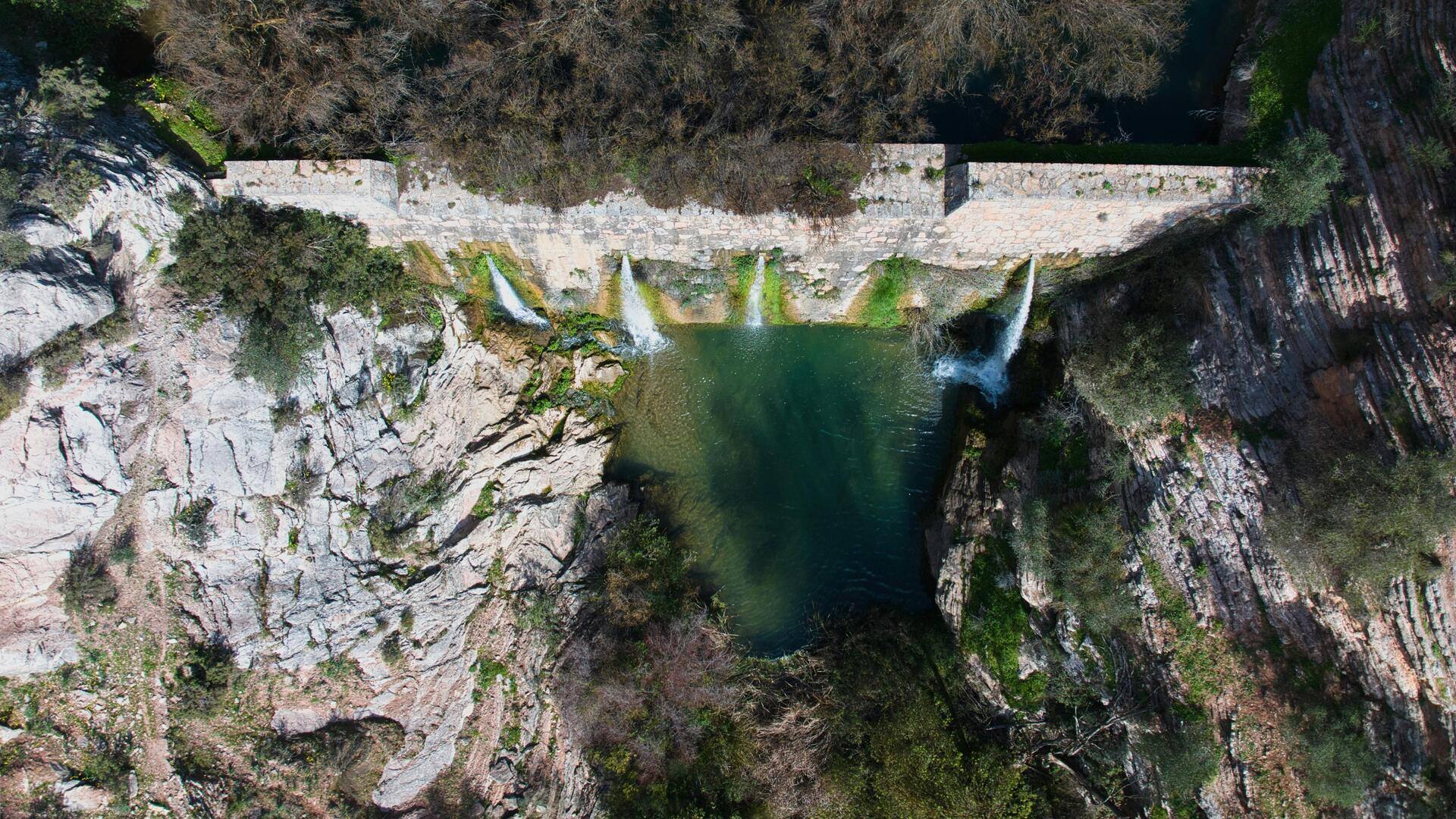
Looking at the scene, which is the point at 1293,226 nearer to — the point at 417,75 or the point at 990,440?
the point at 990,440

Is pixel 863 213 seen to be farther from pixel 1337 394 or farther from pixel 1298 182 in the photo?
pixel 1337 394

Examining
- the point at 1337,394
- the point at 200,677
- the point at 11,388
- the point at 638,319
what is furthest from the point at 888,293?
the point at 200,677

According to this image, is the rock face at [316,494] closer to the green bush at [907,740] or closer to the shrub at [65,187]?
the shrub at [65,187]

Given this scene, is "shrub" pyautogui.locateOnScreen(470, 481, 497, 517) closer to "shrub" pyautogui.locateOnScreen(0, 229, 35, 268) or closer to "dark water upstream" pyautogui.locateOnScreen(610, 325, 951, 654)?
"dark water upstream" pyautogui.locateOnScreen(610, 325, 951, 654)

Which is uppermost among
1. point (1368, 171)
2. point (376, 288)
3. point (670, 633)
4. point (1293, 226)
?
point (1368, 171)

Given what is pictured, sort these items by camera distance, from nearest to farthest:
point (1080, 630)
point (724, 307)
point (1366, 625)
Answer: point (1366, 625), point (1080, 630), point (724, 307)

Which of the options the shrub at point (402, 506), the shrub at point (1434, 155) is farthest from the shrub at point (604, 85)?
the shrub at point (402, 506)

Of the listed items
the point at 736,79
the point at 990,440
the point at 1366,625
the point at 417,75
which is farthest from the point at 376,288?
the point at 1366,625

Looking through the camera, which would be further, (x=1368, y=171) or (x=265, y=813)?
(x=265, y=813)
